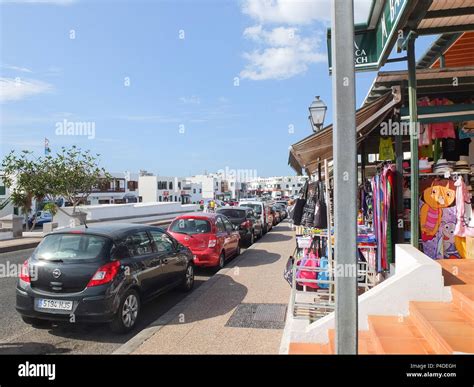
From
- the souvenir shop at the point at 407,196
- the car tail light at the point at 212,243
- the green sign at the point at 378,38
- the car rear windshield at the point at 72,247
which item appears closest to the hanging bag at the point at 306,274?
the souvenir shop at the point at 407,196

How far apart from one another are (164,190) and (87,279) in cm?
7606

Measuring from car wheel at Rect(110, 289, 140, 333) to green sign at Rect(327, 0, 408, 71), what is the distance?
15.6 ft

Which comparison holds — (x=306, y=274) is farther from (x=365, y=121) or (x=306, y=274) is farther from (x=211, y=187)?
(x=211, y=187)

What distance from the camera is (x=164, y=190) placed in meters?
79.7

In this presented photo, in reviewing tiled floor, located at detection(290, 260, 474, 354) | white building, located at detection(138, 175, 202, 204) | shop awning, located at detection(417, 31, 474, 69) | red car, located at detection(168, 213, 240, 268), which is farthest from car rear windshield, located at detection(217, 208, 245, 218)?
white building, located at detection(138, 175, 202, 204)

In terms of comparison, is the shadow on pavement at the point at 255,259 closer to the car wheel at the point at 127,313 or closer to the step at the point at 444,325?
the car wheel at the point at 127,313

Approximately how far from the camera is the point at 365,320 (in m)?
4.20

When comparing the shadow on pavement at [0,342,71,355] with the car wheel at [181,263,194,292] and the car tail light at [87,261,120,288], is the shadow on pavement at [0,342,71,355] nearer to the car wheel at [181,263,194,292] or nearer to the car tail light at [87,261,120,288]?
the car tail light at [87,261,120,288]

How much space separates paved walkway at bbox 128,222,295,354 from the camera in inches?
177

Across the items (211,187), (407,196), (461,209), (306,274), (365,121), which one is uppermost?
(211,187)

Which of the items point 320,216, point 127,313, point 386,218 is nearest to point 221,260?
point 320,216

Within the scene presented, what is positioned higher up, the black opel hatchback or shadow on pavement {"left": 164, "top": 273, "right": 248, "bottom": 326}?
the black opel hatchback

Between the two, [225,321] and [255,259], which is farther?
[255,259]
